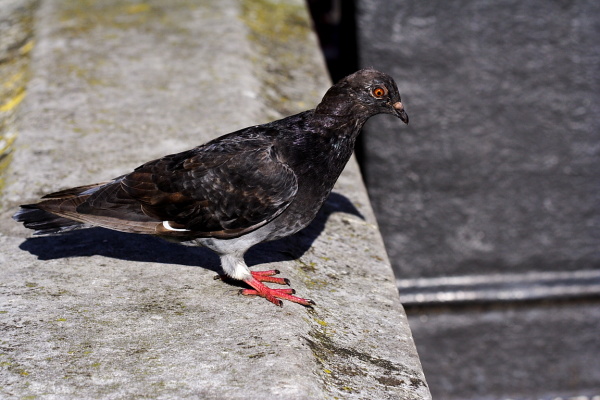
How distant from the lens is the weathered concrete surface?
9.66 ft

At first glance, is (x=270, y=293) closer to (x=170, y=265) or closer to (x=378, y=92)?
(x=170, y=265)

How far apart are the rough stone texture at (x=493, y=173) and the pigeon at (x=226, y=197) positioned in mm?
2818

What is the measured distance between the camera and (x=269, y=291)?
355cm

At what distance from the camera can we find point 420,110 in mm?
6727

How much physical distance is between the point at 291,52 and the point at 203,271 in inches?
118


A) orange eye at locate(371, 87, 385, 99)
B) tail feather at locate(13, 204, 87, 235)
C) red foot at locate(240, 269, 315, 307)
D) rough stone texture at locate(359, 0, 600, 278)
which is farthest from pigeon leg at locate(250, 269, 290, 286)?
rough stone texture at locate(359, 0, 600, 278)

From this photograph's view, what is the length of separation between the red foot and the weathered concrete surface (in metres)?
0.05

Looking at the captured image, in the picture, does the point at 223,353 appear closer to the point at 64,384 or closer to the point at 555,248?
the point at 64,384

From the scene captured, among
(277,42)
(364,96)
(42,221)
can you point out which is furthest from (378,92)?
(277,42)

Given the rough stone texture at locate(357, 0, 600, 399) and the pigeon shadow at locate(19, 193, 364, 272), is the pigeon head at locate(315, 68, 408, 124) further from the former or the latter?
the rough stone texture at locate(357, 0, 600, 399)

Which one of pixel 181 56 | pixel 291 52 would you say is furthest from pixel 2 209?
pixel 291 52

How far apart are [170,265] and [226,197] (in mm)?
463

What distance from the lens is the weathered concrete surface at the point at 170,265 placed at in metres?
2.95

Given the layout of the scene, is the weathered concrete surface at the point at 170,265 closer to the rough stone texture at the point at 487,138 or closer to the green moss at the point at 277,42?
the green moss at the point at 277,42
